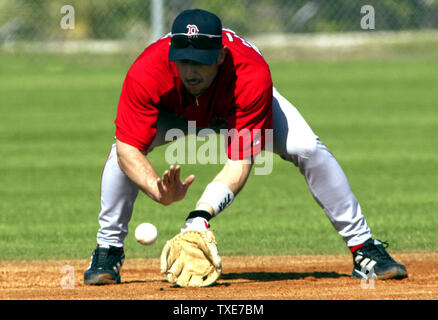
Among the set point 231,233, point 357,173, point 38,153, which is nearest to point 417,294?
point 231,233

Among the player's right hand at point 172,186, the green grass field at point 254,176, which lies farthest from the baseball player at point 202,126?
the green grass field at point 254,176

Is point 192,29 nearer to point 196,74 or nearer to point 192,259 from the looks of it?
point 196,74

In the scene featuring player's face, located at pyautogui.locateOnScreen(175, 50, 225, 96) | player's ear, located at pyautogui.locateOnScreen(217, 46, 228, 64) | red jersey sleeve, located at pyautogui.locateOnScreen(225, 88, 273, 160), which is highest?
player's ear, located at pyautogui.locateOnScreen(217, 46, 228, 64)

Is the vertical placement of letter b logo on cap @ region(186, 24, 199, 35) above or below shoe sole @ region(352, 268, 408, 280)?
above

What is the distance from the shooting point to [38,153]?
13.0m

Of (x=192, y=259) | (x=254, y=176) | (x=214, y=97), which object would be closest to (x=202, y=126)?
(x=214, y=97)

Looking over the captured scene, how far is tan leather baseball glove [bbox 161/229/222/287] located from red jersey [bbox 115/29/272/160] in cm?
59

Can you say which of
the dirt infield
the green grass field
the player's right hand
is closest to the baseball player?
the player's right hand

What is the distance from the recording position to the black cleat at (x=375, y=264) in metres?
5.73

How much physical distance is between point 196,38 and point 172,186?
0.83m

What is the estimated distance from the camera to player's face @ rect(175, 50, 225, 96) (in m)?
5.06

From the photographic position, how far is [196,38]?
499 cm

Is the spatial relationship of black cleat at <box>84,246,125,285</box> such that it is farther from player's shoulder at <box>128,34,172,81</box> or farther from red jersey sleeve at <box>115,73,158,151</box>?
player's shoulder at <box>128,34,172,81</box>

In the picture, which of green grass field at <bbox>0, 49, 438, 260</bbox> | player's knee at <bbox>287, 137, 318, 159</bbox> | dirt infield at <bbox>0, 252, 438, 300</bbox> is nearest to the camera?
dirt infield at <bbox>0, 252, 438, 300</bbox>
